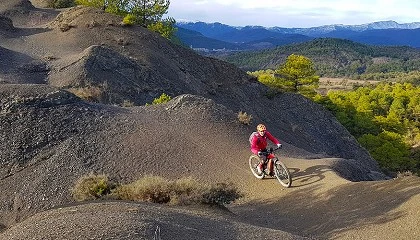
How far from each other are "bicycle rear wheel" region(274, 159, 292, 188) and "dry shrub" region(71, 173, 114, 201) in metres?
4.74

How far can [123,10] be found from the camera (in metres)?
40.4

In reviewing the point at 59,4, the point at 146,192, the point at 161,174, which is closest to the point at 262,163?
the point at 161,174

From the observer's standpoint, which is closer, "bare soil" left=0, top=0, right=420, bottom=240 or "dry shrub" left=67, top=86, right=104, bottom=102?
"bare soil" left=0, top=0, right=420, bottom=240

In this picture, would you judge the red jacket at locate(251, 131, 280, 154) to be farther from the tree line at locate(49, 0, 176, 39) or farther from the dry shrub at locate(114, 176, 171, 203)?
the tree line at locate(49, 0, 176, 39)

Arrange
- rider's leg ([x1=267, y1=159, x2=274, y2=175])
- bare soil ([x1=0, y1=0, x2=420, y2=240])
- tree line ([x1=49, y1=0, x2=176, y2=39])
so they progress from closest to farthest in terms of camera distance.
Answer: bare soil ([x1=0, y1=0, x2=420, y2=240]) → rider's leg ([x1=267, y1=159, x2=274, y2=175]) → tree line ([x1=49, y1=0, x2=176, y2=39])

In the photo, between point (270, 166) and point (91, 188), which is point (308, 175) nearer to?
point (270, 166)

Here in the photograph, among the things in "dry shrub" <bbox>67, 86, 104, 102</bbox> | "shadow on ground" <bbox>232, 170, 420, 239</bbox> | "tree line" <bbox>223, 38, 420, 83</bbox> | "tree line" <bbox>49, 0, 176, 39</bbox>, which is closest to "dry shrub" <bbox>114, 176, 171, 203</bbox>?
"shadow on ground" <bbox>232, 170, 420, 239</bbox>

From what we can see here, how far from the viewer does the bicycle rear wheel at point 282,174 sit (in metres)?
12.2

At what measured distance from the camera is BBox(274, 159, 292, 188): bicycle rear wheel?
12223mm

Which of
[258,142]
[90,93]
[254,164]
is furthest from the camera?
[90,93]

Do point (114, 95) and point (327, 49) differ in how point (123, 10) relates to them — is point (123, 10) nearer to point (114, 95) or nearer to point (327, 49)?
point (114, 95)

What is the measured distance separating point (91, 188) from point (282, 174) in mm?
5381

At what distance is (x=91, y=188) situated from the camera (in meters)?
10.4

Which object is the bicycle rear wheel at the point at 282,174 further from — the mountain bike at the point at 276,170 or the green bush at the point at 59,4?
the green bush at the point at 59,4
